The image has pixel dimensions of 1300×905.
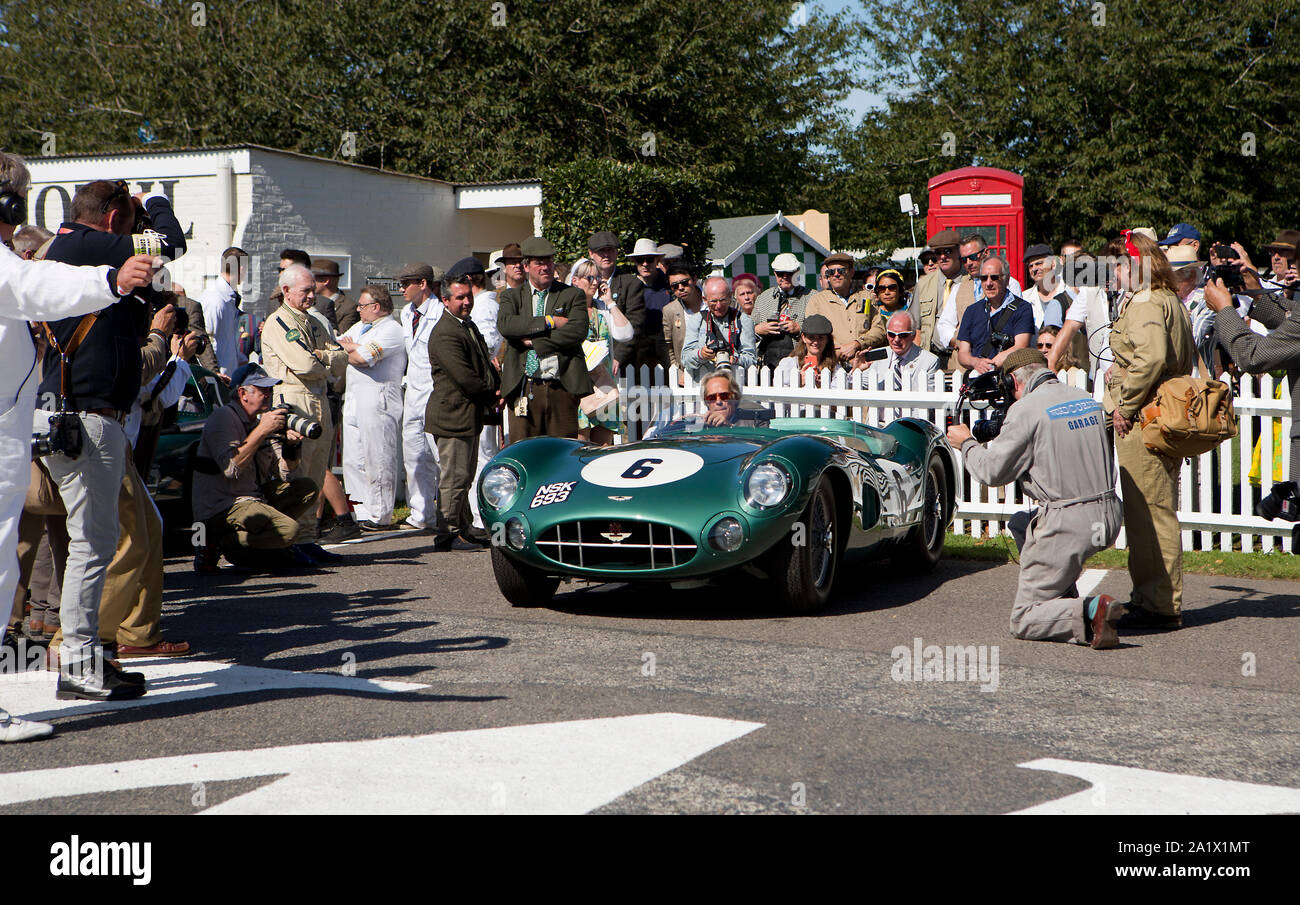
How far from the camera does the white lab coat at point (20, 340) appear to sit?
15.5 feet

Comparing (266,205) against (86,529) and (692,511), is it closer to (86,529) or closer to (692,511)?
(692,511)

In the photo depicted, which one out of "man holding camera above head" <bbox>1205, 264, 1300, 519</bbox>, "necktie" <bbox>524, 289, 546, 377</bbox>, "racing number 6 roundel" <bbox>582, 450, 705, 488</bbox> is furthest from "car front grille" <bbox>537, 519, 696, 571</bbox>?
"man holding camera above head" <bbox>1205, 264, 1300, 519</bbox>

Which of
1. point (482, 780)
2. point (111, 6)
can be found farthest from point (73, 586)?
point (111, 6)

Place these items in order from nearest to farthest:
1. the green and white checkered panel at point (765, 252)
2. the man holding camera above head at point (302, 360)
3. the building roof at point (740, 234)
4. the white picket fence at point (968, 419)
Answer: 1. the white picket fence at point (968, 419)
2. the man holding camera above head at point (302, 360)
3. the building roof at point (740, 234)
4. the green and white checkered panel at point (765, 252)

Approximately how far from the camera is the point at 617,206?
22859 millimetres

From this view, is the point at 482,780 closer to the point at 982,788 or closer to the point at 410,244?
the point at 982,788

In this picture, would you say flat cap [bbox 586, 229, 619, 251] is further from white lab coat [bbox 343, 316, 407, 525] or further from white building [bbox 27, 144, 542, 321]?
white building [bbox 27, 144, 542, 321]

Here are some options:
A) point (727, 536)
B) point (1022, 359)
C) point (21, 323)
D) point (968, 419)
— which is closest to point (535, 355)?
point (968, 419)

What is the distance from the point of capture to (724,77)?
33.3m

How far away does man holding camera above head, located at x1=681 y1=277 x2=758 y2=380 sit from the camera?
39.3 feet

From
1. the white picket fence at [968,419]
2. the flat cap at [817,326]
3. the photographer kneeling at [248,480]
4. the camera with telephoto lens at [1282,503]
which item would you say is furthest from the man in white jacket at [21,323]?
the flat cap at [817,326]

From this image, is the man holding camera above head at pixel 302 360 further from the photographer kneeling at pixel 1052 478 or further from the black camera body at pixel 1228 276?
the black camera body at pixel 1228 276

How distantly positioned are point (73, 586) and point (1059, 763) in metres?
3.88

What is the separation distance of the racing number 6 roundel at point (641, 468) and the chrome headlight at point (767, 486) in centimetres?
38
